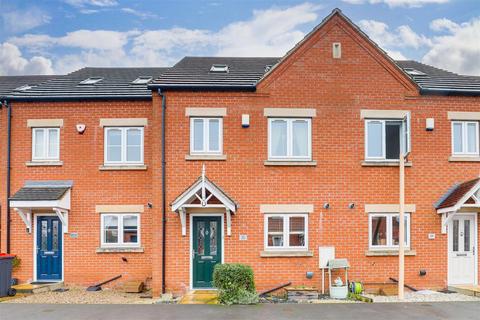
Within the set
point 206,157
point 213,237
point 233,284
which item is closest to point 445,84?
point 206,157

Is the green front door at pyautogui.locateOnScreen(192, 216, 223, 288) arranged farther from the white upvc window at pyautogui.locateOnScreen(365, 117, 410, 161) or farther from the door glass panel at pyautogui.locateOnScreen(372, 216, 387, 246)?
the white upvc window at pyautogui.locateOnScreen(365, 117, 410, 161)

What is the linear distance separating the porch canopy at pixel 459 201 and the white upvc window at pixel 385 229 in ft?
3.63

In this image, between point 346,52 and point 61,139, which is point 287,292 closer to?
point 346,52

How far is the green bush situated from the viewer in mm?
13227

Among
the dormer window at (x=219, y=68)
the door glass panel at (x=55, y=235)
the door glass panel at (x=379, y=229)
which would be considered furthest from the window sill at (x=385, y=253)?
the door glass panel at (x=55, y=235)

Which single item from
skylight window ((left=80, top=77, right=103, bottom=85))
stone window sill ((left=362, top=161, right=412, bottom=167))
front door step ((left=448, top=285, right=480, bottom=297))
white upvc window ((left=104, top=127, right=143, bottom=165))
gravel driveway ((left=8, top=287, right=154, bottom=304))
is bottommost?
gravel driveway ((left=8, top=287, right=154, bottom=304))

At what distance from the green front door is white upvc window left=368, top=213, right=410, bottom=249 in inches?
191

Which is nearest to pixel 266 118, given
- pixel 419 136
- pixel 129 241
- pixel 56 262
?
pixel 419 136

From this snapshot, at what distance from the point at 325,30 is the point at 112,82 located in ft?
26.2

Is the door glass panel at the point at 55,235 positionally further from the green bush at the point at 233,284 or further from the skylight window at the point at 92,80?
the green bush at the point at 233,284

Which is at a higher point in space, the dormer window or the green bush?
the dormer window

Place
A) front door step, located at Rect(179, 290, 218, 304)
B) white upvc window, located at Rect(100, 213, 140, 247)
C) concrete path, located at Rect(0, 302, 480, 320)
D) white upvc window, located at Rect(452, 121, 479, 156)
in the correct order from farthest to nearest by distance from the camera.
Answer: white upvc window, located at Rect(100, 213, 140, 247), white upvc window, located at Rect(452, 121, 479, 156), front door step, located at Rect(179, 290, 218, 304), concrete path, located at Rect(0, 302, 480, 320)

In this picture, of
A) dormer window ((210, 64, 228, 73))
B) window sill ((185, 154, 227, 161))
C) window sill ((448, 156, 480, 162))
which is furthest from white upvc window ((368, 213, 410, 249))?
dormer window ((210, 64, 228, 73))

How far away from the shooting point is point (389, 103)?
15.7 metres
